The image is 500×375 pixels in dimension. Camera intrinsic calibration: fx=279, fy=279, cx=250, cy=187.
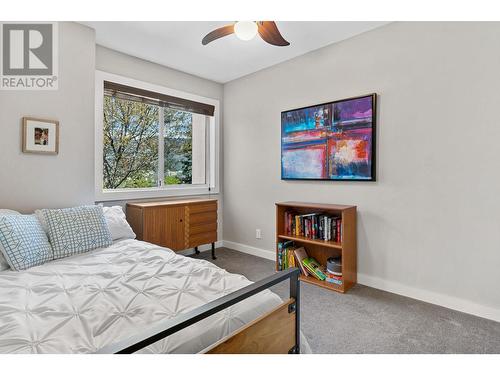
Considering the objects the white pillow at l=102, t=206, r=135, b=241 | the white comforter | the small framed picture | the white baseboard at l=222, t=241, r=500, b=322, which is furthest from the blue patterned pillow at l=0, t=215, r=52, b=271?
the white baseboard at l=222, t=241, r=500, b=322

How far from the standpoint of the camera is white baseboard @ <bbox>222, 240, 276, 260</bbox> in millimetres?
3646

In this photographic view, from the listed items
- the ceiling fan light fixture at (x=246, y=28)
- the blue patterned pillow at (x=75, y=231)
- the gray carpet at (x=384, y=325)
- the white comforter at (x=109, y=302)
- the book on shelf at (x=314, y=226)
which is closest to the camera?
the white comforter at (x=109, y=302)

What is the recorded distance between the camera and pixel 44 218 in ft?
6.54

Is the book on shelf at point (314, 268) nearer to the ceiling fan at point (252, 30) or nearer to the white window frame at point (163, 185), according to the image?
the white window frame at point (163, 185)

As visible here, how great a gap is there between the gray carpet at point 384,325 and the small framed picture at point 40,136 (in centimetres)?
240

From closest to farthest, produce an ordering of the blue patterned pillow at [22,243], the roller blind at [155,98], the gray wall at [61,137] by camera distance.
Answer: the blue patterned pillow at [22,243] → the gray wall at [61,137] → the roller blind at [155,98]

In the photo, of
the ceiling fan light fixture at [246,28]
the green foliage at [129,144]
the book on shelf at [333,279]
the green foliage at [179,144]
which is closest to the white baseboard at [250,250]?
the book on shelf at [333,279]

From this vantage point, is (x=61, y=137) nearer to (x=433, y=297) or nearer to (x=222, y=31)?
(x=222, y=31)

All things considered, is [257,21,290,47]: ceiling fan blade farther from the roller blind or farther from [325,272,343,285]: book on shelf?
[325,272,343,285]: book on shelf

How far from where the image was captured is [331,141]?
2934mm

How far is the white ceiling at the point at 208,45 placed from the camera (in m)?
2.61

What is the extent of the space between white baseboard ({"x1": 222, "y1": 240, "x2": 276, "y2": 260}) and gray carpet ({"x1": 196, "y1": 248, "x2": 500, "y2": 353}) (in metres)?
0.98
